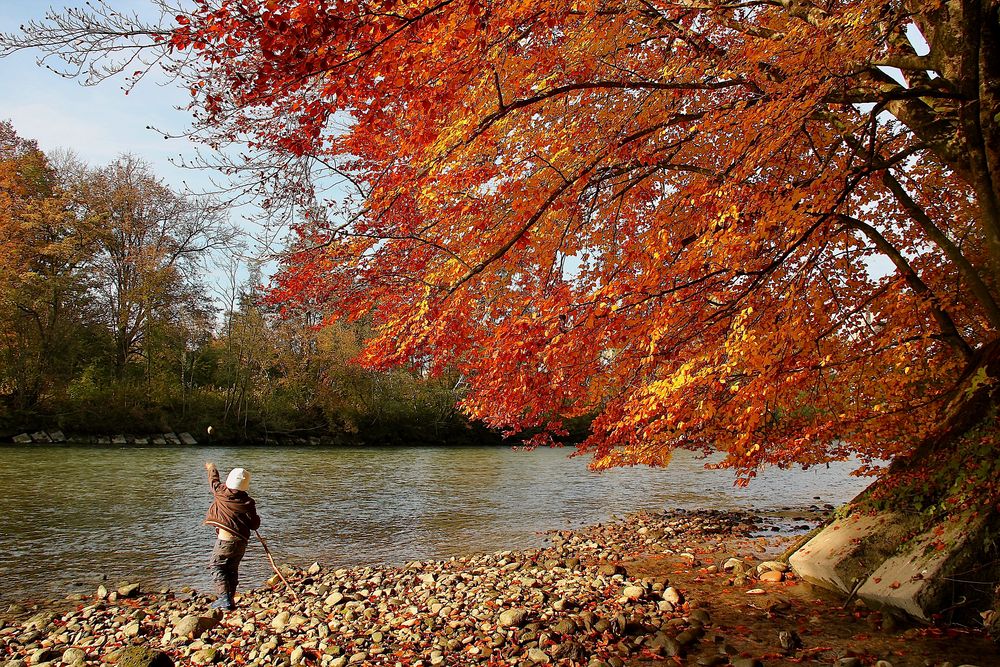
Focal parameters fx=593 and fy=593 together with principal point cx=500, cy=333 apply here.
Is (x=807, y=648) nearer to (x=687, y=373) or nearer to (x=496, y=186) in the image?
(x=687, y=373)

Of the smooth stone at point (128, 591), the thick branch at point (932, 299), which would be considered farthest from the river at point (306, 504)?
the thick branch at point (932, 299)

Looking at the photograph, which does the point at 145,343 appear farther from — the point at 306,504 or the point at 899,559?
the point at 899,559

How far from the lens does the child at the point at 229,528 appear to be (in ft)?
24.6

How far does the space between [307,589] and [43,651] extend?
2914mm

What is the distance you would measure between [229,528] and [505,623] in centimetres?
385

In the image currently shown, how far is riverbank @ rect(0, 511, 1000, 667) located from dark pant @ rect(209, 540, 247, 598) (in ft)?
1.05

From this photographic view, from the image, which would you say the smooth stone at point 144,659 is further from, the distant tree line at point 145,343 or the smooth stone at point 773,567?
the distant tree line at point 145,343

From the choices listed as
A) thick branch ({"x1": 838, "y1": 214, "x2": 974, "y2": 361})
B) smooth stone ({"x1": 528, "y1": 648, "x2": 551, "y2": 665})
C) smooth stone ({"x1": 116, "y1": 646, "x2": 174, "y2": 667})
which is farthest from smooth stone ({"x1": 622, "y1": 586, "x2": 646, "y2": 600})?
thick branch ({"x1": 838, "y1": 214, "x2": 974, "y2": 361})

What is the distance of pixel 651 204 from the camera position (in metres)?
8.87

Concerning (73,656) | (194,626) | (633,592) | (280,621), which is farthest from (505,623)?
(73,656)

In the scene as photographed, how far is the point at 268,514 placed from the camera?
540 inches

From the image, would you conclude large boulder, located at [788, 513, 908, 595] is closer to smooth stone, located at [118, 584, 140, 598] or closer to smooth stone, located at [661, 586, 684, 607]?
smooth stone, located at [661, 586, 684, 607]

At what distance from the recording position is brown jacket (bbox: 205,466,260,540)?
24.8ft

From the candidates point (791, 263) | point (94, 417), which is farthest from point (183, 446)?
point (791, 263)
